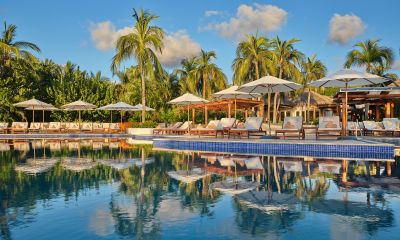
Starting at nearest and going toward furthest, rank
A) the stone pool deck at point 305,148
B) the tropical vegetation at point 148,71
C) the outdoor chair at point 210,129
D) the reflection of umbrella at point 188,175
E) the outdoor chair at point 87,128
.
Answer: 1. the reflection of umbrella at point 188,175
2. the stone pool deck at point 305,148
3. the outdoor chair at point 210,129
4. the outdoor chair at point 87,128
5. the tropical vegetation at point 148,71

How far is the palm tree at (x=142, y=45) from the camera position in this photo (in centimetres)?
2328

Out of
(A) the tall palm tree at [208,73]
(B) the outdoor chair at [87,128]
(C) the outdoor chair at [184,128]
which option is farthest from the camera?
(A) the tall palm tree at [208,73]

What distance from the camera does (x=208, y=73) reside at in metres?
33.2

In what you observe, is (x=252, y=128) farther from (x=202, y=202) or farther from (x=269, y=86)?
(x=202, y=202)

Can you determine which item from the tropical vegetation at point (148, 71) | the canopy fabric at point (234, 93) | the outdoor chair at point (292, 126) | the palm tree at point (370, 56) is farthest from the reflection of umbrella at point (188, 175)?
the palm tree at point (370, 56)

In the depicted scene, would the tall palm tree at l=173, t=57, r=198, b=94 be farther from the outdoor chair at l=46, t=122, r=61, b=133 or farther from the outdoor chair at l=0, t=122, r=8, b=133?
the outdoor chair at l=0, t=122, r=8, b=133

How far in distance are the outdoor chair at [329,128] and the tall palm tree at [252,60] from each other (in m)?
16.1

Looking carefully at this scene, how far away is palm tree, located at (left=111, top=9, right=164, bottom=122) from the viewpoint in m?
23.3

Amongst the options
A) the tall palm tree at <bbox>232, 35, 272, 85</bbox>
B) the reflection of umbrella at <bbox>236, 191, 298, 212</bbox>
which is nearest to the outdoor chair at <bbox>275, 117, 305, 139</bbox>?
the reflection of umbrella at <bbox>236, 191, 298, 212</bbox>

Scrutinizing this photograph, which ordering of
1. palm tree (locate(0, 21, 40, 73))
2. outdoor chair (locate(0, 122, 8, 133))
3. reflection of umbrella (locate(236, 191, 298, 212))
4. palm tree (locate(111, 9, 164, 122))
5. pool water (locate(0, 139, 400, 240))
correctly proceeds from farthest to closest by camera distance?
palm tree (locate(0, 21, 40, 73))
palm tree (locate(111, 9, 164, 122))
outdoor chair (locate(0, 122, 8, 133))
reflection of umbrella (locate(236, 191, 298, 212))
pool water (locate(0, 139, 400, 240))

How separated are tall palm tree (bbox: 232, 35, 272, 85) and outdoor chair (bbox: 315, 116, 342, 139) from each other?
16081 millimetres

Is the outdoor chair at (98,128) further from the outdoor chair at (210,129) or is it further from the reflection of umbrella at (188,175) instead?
the reflection of umbrella at (188,175)

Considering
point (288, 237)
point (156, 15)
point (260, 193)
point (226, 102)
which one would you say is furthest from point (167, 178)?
point (156, 15)

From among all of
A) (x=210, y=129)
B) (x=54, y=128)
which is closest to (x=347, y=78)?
(x=210, y=129)
